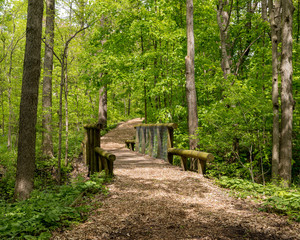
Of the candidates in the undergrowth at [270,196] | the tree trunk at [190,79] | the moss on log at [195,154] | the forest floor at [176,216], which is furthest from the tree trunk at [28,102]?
the tree trunk at [190,79]

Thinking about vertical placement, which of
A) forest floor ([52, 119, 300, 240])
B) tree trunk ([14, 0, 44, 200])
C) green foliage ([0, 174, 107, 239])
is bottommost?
forest floor ([52, 119, 300, 240])

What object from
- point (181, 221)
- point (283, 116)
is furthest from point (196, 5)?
point (181, 221)

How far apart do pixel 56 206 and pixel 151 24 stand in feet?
31.1

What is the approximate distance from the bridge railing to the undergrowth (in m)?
1.15

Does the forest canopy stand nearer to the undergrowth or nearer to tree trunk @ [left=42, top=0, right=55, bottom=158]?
tree trunk @ [left=42, top=0, right=55, bottom=158]

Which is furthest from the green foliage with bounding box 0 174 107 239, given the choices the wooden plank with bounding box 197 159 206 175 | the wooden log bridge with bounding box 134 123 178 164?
the wooden log bridge with bounding box 134 123 178 164

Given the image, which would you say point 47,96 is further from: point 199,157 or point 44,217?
point 44,217

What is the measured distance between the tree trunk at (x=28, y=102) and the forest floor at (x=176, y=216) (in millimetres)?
2184

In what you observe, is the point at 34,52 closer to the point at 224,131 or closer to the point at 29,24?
the point at 29,24

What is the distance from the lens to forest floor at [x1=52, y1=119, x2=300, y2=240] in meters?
3.41

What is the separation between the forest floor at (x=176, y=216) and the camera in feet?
11.2

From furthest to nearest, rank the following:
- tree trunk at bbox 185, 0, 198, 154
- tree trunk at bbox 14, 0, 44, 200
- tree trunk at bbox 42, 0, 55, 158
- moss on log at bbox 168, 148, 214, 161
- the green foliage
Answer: tree trunk at bbox 42, 0, 55, 158
tree trunk at bbox 185, 0, 198, 154
moss on log at bbox 168, 148, 214, 161
tree trunk at bbox 14, 0, 44, 200
the green foliage

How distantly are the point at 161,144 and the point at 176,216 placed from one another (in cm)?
591

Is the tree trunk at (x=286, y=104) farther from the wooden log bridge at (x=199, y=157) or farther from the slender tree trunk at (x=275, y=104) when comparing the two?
the wooden log bridge at (x=199, y=157)
